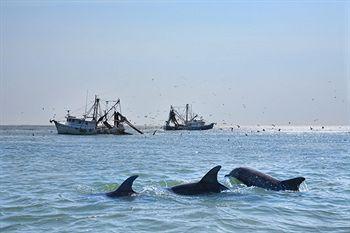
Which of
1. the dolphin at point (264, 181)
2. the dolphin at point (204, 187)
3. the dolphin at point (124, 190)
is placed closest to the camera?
the dolphin at point (124, 190)

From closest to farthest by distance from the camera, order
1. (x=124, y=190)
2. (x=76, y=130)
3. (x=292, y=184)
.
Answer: (x=124, y=190) < (x=292, y=184) < (x=76, y=130)

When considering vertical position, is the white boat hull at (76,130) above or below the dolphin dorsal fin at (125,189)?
above

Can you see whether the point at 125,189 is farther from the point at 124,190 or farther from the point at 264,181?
the point at 264,181

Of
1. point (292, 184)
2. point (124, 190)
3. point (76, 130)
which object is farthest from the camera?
point (76, 130)

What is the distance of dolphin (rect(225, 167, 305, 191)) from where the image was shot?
18922 mm

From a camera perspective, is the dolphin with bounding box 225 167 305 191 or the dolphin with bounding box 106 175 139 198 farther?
the dolphin with bounding box 225 167 305 191

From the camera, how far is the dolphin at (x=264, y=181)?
18.9 m

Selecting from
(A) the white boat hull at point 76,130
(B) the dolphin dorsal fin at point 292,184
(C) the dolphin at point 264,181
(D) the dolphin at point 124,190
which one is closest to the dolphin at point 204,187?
(D) the dolphin at point 124,190

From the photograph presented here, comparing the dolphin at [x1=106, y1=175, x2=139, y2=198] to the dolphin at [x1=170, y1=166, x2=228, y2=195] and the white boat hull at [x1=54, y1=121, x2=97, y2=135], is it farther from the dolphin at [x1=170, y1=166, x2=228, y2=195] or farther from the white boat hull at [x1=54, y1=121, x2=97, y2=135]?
the white boat hull at [x1=54, y1=121, x2=97, y2=135]

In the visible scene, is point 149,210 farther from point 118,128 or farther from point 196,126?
point 196,126

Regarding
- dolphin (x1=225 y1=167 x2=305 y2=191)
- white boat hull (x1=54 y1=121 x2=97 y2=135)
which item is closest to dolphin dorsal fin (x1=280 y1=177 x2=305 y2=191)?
dolphin (x1=225 y1=167 x2=305 y2=191)

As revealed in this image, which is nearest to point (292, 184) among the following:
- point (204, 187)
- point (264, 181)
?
point (264, 181)

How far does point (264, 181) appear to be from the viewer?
19.3 metres

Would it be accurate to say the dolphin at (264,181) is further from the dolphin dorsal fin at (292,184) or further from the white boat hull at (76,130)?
the white boat hull at (76,130)
